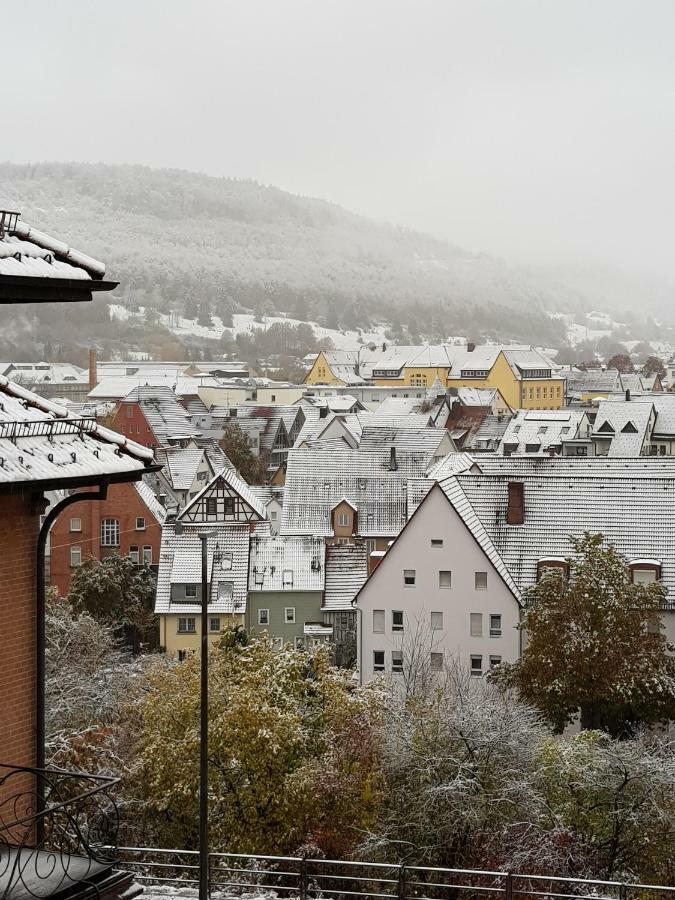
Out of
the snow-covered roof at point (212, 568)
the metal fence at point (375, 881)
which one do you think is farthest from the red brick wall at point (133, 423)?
the metal fence at point (375, 881)

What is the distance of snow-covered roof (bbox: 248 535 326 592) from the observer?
5072cm

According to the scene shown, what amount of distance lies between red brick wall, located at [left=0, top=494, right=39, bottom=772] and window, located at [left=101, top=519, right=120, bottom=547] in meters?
50.0

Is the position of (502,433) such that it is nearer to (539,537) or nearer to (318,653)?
(539,537)

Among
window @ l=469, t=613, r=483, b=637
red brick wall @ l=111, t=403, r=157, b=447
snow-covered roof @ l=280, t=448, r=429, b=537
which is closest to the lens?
window @ l=469, t=613, r=483, b=637

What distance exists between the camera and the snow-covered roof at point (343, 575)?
50.7 meters

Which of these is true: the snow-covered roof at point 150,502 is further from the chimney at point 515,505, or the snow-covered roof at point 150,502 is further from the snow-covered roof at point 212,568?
the chimney at point 515,505

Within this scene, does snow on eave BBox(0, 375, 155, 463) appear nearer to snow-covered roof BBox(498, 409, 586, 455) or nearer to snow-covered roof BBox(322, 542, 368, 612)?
snow-covered roof BBox(322, 542, 368, 612)

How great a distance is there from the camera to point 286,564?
5150 cm

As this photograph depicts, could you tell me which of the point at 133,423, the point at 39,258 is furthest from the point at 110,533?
the point at 39,258

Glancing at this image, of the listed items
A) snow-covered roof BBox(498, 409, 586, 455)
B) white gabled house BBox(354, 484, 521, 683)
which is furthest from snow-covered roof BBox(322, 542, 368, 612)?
snow-covered roof BBox(498, 409, 586, 455)

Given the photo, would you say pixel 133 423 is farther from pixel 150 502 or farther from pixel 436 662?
pixel 436 662

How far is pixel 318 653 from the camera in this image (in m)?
28.2

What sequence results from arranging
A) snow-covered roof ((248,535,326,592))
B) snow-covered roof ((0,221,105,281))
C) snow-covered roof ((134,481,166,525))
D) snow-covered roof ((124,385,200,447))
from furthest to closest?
snow-covered roof ((124,385,200,447)) < snow-covered roof ((134,481,166,525)) < snow-covered roof ((248,535,326,592)) < snow-covered roof ((0,221,105,281))

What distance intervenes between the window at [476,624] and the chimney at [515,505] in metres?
3.74
